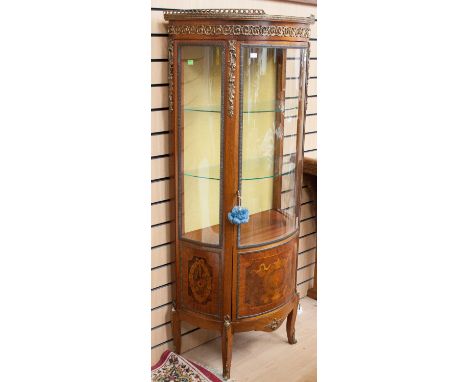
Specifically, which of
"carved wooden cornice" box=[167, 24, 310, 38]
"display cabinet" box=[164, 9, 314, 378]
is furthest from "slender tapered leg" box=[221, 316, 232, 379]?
"carved wooden cornice" box=[167, 24, 310, 38]

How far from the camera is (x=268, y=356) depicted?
Answer: 2951 mm

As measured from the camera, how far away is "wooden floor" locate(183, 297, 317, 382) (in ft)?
9.11

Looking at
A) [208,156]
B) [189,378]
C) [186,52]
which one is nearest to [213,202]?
[208,156]

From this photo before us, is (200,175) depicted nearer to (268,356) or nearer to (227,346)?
(227,346)

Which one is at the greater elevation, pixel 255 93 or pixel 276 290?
pixel 255 93

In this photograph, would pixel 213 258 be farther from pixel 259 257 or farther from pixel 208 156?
pixel 208 156

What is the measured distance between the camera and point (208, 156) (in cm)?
261

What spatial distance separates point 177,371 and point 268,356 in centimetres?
52

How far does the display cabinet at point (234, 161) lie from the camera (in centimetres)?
239

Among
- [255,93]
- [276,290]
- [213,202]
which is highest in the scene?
[255,93]

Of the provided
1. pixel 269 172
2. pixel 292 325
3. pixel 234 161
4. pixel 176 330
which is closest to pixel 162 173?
pixel 234 161

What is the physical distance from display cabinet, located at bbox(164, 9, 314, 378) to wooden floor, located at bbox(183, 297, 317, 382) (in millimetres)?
163

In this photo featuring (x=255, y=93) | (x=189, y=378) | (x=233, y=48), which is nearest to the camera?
(x=233, y=48)

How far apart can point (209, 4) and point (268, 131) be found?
2.26 ft
